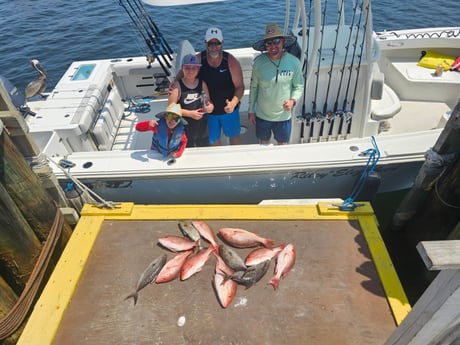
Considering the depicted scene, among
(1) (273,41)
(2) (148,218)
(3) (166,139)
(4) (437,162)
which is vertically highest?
(1) (273,41)

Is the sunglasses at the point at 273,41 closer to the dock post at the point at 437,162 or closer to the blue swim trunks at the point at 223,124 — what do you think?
the blue swim trunks at the point at 223,124

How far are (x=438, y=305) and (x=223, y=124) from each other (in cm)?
306

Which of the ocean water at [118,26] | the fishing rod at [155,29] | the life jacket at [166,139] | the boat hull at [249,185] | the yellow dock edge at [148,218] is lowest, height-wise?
the ocean water at [118,26]

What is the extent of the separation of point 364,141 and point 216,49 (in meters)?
1.97

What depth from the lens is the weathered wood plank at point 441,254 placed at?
1082 mm

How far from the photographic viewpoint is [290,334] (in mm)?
2129

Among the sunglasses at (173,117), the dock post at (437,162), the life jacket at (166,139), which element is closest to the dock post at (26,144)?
the life jacket at (166,139)

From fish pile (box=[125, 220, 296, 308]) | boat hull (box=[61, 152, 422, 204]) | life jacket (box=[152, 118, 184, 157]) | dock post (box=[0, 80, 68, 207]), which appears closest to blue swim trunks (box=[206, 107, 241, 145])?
life jacket (box=[152, 118, 184, 157])

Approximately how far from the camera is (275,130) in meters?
3.81

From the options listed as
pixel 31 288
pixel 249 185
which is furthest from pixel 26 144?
pixel 249 185

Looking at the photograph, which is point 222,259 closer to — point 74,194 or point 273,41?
point 74,194

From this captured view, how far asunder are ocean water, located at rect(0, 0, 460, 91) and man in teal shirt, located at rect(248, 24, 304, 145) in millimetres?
6599

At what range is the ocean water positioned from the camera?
962 centimetres

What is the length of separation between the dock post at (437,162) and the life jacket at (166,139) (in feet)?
8.37
